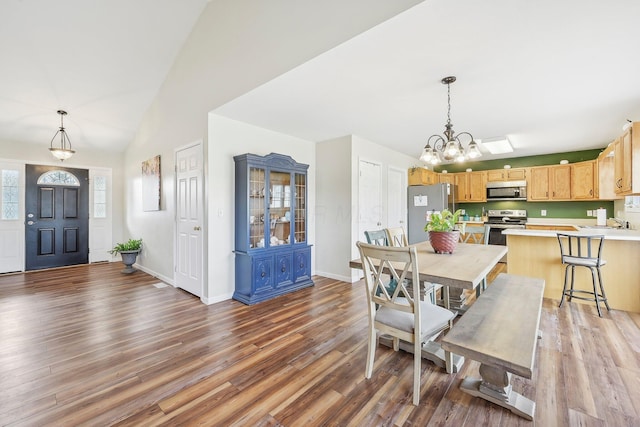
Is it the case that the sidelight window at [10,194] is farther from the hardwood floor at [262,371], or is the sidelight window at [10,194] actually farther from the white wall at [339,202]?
the white wall at [339,202]

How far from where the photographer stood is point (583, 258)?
10.5 ft

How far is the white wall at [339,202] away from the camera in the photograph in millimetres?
4480

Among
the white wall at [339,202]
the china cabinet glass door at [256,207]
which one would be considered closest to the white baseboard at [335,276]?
the white wall at [339,202]

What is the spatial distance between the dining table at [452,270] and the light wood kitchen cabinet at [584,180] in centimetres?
424

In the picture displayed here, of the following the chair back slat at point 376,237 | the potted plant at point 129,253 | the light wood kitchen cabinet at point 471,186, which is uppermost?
the light wood kitchen cabinet at point 471,186

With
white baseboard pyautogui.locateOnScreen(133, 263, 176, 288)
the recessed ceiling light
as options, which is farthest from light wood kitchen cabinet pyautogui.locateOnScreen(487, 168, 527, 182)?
white baseboard pyautogui.locateOnScreen(133, 263, 176, 288)

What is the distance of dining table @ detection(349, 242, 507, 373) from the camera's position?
1730 millimetres

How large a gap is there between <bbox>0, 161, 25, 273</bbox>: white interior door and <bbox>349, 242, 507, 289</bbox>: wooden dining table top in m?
6.70

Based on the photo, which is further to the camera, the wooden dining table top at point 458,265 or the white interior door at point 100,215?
the white interior door at point 100,215

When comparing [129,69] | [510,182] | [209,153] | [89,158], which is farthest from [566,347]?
[89,158]

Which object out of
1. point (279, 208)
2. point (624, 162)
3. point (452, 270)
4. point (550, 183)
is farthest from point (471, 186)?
point (452, 270)

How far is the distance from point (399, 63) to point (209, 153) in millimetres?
2452

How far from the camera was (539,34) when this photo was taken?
1.93m

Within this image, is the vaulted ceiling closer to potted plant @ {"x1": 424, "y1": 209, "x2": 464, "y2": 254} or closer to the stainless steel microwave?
the stainless steel microwave
